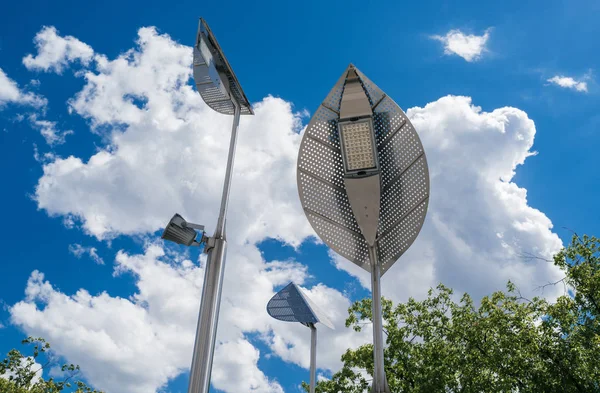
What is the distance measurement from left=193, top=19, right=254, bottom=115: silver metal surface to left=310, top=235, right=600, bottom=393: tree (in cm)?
1100

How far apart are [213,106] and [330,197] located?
2.27 m

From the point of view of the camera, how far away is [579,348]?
13.4m

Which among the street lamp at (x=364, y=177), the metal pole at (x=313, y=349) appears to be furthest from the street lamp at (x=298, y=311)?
the street lamp at (x=364, y=177)

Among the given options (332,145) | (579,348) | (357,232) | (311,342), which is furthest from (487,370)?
(332,145)

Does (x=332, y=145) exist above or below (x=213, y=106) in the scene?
below

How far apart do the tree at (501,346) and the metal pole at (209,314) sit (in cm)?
1105

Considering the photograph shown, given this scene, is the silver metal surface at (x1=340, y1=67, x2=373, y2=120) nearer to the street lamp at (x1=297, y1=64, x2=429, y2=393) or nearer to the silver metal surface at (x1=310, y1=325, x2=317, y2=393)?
the street lamp at (x1=297, y1=64, x2=429, y2=393)

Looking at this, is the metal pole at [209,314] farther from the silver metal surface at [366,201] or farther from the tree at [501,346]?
the tree at [501,346]

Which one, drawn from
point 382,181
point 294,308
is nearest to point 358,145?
point 382,181

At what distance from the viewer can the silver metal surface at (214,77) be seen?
22.4 feet

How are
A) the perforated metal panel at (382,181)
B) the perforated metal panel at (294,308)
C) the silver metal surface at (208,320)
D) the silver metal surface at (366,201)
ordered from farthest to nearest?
the perforated metal panel at (294,308) → the silver metal surface at (366,201) → the perforated metal panel at (382,181) → the silver metal surface at (208,320)

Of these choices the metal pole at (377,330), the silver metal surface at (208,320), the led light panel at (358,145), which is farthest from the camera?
the led light panel at (358,145)

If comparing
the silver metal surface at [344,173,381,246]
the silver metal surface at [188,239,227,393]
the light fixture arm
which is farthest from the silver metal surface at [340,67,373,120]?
the silver metal surface at [188,239,227,393]

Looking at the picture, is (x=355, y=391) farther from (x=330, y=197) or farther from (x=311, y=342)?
(x=330, y=197)
